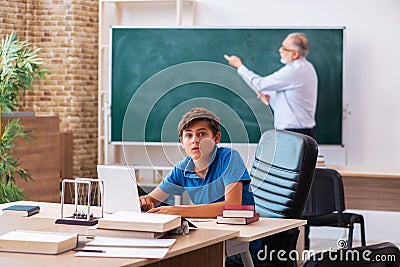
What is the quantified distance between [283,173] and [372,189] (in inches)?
78.7

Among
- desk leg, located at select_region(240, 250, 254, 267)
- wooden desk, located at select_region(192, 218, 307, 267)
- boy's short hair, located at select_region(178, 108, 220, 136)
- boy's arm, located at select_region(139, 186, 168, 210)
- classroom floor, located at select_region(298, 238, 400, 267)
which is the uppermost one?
boy's short hair, located at select_region(178, 108, 220, 136)

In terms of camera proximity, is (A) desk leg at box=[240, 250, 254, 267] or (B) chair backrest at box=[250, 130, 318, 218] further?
(B) chair backrest at box=[250, 130, 318, 218]

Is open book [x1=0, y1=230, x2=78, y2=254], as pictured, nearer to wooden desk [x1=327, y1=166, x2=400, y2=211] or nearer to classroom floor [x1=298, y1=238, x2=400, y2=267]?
wooden desk [x1=327, y1=166, x2=400, y2=211]

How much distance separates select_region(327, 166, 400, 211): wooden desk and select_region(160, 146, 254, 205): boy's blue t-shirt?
237cm

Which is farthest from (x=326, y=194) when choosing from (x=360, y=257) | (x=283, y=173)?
(x=360, y=257)

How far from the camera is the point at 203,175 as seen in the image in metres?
3.18

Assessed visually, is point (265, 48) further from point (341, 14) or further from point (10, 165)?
point (10, 165)

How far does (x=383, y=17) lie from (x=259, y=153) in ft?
11.9

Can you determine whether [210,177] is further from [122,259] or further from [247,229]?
[122,259]

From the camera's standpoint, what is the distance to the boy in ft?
9.93

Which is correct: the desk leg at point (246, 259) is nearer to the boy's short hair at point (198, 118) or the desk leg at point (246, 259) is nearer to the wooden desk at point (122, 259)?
the wooden desk at point (122, 259)

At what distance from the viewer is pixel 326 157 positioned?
729 centimetres

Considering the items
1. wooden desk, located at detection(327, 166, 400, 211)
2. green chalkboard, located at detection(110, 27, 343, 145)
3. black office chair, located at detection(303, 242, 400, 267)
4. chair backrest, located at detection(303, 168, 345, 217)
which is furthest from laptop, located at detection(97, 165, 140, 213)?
green chalkboard, located at detection(110, 27, 343, 145)

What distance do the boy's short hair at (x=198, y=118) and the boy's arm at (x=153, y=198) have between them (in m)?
0.42
